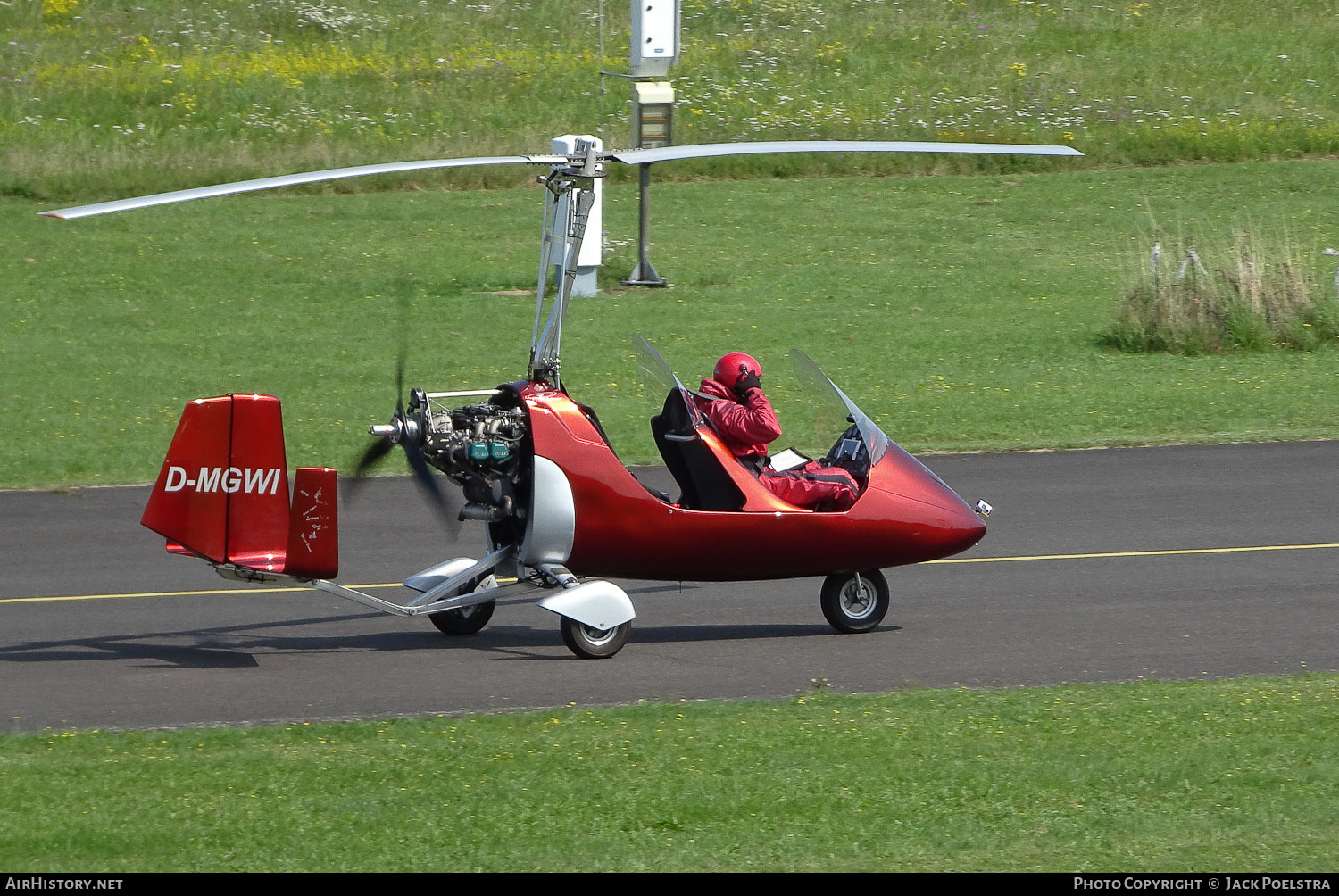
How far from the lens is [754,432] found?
9.09 metres

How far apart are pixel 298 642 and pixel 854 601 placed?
10.8 ft

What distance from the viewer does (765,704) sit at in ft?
25.5

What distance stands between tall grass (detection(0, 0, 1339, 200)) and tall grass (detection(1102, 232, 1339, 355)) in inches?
427

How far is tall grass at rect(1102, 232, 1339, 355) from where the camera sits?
19219mm

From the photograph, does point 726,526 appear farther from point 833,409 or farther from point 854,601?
point 833,409

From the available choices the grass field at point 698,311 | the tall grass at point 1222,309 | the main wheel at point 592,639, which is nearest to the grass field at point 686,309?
the grass field at point 698,311

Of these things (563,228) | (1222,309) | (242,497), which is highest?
(563,228)

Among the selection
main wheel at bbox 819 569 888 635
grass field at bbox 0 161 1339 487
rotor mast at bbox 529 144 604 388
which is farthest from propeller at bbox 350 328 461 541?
grass field at bbox 0 161 1339 487

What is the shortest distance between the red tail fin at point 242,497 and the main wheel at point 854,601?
292 cm

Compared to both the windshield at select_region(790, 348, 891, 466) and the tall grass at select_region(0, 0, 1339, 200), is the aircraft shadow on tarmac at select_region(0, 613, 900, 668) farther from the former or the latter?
the tall grass at select_region(0, 0, 1339, 200)

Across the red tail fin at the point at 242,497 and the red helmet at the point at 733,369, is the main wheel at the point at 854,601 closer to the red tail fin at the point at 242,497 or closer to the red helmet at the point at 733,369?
the red helmet at the point at 733,369

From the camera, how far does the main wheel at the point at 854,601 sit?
9.47m

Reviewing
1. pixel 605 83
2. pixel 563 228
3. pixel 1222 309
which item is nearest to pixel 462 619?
pixel 563 228

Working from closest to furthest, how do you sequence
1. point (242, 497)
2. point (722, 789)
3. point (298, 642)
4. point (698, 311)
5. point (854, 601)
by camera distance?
1. point (722, 789)
2. point (242, 497)
3. point (298, 642)
4. point (854, 601)
5. point (698, 311)
